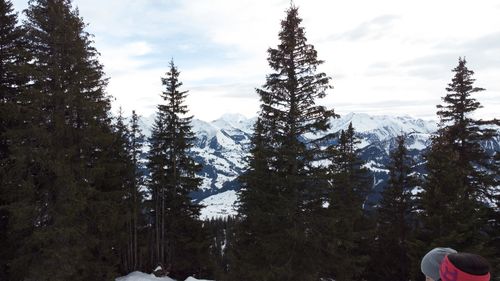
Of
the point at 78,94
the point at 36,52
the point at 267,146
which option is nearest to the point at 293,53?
the point at 267,146

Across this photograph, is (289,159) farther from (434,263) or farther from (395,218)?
(395,218)

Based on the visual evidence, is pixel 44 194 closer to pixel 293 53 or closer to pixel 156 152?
pixel 293 53

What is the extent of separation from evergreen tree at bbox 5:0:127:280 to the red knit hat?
1518 centimetres

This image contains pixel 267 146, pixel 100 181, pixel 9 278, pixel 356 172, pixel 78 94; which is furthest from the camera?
pixel 356 172

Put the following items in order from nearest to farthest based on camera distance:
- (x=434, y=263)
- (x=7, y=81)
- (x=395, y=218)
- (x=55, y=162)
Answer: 1. (x=434, y=263)
2. (x=55, y=162)
3. (x=7, y=81)
4. (x=395, y=218)

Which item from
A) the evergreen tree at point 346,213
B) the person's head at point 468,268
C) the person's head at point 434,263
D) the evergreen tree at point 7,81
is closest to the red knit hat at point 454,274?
the person's head at point 468,268

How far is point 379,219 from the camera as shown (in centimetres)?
3070

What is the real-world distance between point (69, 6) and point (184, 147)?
14.6 meters

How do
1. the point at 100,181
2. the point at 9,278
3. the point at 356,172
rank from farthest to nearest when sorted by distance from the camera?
the point at 356,172, the point at 100,181, the point at 9,278

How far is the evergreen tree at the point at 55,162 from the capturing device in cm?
1503

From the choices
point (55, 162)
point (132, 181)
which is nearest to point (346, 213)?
point (55, 162)

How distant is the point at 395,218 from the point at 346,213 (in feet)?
34.6

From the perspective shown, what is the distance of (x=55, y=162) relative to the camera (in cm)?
1533

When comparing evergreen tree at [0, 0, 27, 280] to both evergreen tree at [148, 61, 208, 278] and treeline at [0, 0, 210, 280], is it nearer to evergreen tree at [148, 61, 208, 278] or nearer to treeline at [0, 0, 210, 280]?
treeline at [0, 0, 210, 280]
